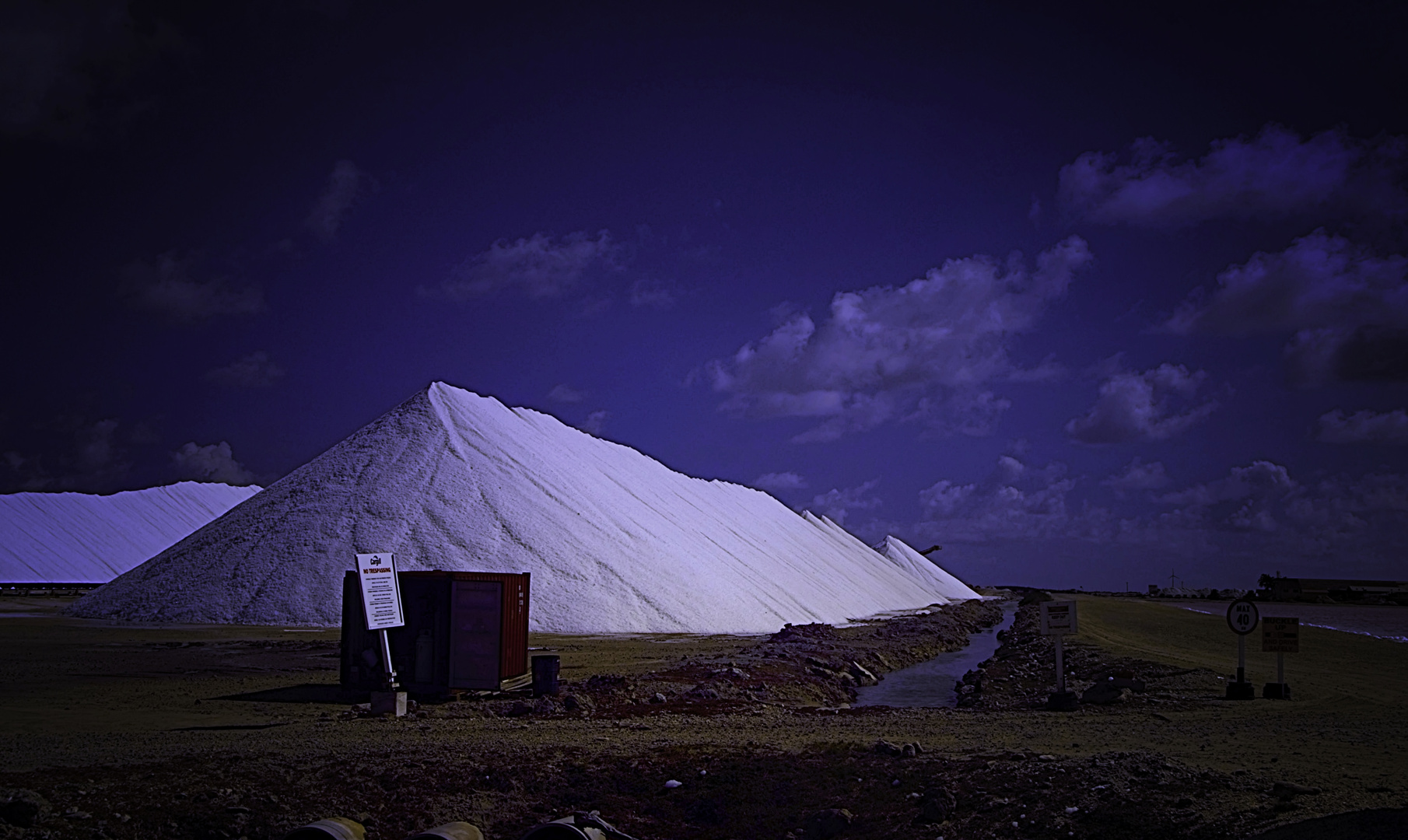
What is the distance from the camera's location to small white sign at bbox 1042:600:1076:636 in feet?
47.9

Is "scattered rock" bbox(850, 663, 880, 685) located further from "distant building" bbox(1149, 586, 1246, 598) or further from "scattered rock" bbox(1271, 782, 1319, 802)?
"distant building" bbox(1149, 586, 1246, 598)

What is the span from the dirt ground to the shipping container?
52 cm

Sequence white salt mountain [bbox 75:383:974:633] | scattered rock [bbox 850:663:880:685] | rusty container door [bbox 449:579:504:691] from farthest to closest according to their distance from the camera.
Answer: white salt mountain [bbox 75:383:974:633]
scattered rock [bbox 850:663:880:685]
rusty container door [bbox 449:579:504:691]

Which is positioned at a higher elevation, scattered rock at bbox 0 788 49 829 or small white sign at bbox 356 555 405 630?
small white sign at bbox 356 555 405 630

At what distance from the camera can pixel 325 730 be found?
1195cm

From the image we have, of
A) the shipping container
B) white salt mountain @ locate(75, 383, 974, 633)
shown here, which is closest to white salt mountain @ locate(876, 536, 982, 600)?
white salt mountain @ locate(75, 383, 974, 633)

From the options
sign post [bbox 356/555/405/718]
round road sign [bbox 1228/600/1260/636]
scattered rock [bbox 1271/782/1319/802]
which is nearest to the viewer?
scattered rock [bbox 1271/782/1319/802]

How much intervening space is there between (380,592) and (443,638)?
1.38 metres

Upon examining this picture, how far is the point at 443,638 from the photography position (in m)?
15.3

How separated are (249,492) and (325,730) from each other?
102 meters

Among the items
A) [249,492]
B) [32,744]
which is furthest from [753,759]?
[249,492]

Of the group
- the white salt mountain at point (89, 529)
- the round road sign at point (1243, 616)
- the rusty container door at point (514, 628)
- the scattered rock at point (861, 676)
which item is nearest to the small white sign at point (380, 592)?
the rusty container door at point (514, 628)

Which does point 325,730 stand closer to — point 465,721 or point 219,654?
point 465,721

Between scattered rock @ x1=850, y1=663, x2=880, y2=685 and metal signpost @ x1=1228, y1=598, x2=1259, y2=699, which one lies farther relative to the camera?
scattered rock @ x1=850, y1=663, x2=880, y2=685
